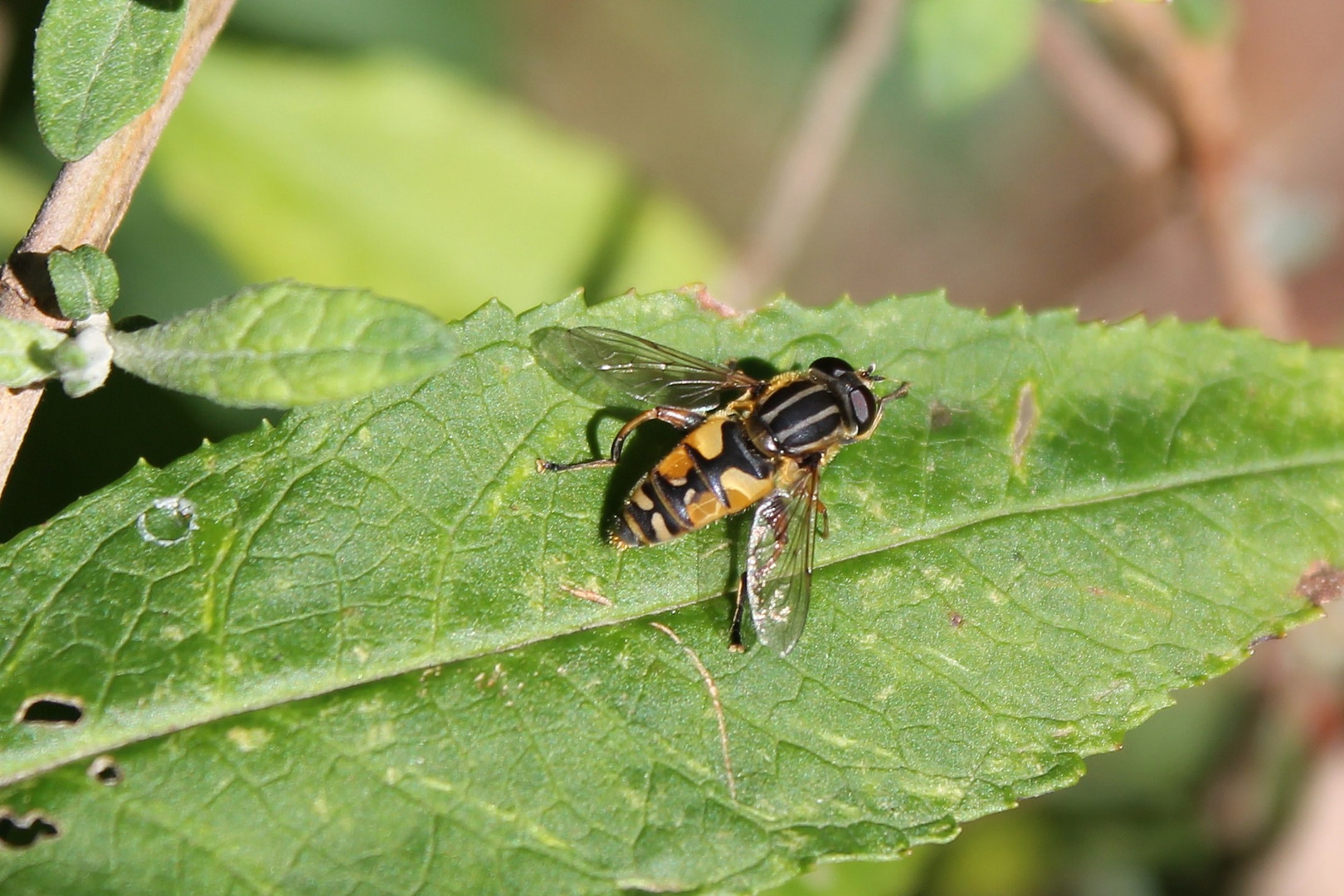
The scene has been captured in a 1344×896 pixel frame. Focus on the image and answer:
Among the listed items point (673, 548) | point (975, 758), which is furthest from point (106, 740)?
point (975, 758)

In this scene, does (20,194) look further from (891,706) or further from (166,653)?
(891,706)

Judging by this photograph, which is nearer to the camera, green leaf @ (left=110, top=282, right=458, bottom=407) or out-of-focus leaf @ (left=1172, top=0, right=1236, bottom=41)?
green leaf @ (left=110, top=282, right=458, bottom=407)

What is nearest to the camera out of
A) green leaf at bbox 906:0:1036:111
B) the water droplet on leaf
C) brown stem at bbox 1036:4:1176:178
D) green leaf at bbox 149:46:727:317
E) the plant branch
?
the water droplet on leaf

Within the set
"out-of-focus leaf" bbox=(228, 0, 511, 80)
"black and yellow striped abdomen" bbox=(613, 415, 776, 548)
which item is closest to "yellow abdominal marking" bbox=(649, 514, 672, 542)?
"black and yellow striped abdomen" bbox=(613, 415, 776, 548)

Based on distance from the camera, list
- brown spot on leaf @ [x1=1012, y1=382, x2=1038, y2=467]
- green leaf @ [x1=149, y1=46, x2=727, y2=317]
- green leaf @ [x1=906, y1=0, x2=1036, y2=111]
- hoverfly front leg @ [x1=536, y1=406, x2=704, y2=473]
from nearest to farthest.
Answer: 1. hoverfly front leg @ [x1=536, y1=406, x2=704, y2=473]
2. brown spot on leaf @ [x1=1012, y1=382, x2=1038, y2=467]
3. green leaf @ [x1=906, y1=0, x2=1036, y2=111]
4. green leaf @ [x1=149, y1=46, x2=727, y2=317]

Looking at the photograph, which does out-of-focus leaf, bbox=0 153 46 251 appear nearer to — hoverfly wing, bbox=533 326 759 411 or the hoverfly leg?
hoverfly wing, bbox=533 326 759 411

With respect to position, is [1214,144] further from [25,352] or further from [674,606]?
[25,352]

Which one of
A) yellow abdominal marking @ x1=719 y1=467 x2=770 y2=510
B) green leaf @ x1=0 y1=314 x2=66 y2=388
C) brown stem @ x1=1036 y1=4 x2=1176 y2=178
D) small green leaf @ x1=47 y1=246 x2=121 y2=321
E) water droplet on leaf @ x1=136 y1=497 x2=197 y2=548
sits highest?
brown stem @ x1=1036 y1=4 x2=1176 y2=178

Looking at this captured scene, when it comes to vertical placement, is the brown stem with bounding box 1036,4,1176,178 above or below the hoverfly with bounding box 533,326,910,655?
above

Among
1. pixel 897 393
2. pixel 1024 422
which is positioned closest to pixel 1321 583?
pixel 1024 422
